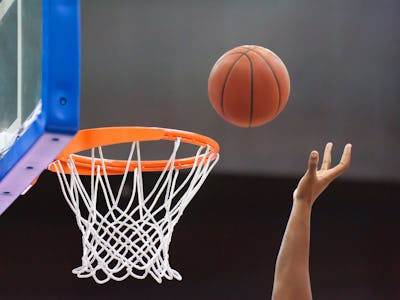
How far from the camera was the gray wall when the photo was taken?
5.40 m

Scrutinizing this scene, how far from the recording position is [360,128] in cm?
574

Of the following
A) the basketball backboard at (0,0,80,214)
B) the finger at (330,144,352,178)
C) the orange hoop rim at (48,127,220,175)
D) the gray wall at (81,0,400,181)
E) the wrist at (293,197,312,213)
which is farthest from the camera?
the gray wall at (81,0,400,181)

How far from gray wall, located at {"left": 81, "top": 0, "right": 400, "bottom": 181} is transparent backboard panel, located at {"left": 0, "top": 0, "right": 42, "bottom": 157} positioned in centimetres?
318

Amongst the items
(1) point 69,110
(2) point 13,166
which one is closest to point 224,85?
(2) point 13,166

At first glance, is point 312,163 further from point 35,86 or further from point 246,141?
point 246,141

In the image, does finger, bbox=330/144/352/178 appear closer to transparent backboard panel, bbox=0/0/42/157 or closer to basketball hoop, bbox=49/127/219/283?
basketball hoop, bbox=49/127/219/283

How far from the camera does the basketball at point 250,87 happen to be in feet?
9.57

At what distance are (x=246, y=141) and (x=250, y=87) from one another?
2697 mm

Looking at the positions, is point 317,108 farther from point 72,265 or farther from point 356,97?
point 72,265

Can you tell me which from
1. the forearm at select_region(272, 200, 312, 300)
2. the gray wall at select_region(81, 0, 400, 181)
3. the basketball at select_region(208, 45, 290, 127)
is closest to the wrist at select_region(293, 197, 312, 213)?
the forearm at select_region(272, 200, 312, 300)

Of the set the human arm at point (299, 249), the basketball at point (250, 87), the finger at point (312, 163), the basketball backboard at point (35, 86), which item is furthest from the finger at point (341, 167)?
the basketball backboard at point (35, 86)

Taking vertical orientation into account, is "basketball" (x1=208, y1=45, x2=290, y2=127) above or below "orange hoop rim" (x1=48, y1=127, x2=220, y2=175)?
above

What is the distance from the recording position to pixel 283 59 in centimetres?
561

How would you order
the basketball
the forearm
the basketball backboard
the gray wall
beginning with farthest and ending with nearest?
the gray wall
the basketball
the forearm
the basketball backboard
